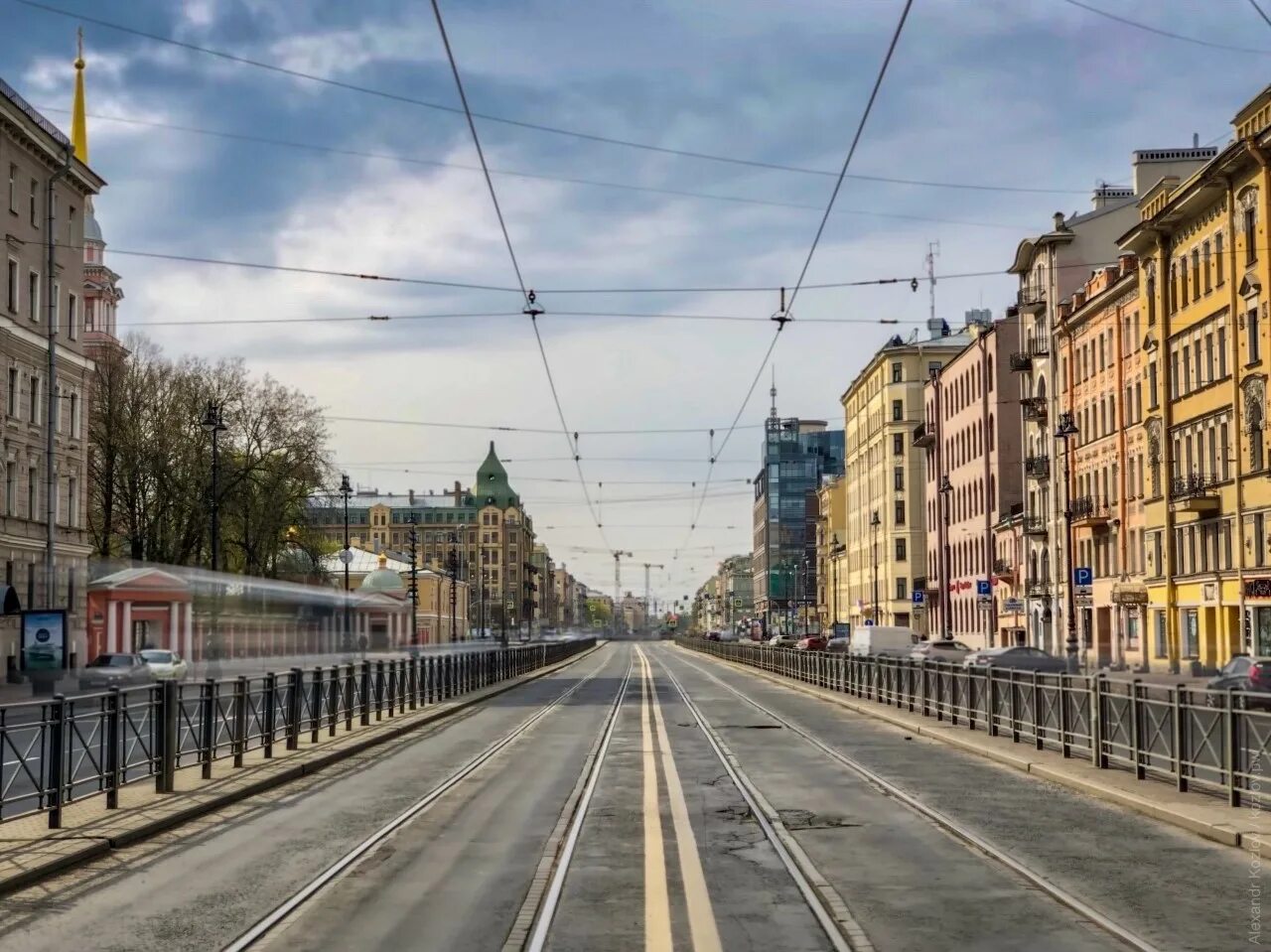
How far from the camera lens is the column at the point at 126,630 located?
59.4m

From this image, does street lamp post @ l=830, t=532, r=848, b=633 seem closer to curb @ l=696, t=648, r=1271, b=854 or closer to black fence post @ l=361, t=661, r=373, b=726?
curb @ l=696, t=648, r=1271, b=854

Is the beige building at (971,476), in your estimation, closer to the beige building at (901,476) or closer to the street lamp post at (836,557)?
the beige building at (901,476)

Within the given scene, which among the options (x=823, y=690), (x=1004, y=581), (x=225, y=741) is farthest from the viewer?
(x=1004, y=581)

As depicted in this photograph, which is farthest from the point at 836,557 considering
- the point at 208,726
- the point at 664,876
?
the point at 664,876

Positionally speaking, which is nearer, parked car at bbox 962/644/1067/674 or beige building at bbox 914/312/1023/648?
parked car at bbox 962/644/1067/674

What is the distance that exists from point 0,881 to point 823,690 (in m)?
35.7

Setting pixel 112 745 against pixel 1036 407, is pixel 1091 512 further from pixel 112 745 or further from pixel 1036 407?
pixel 112 745

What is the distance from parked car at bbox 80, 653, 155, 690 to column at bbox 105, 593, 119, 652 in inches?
319

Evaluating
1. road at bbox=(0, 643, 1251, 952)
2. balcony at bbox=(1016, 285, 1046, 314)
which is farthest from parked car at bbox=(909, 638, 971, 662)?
road at bbox=(0, 643, 1251, 952)

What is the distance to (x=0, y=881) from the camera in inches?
436

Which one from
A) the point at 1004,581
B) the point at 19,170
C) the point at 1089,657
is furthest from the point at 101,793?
the point at 1004,581

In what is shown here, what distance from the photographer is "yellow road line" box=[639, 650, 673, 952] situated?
30.4ft

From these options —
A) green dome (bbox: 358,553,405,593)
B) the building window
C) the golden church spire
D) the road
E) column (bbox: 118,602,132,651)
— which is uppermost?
the golden church spire

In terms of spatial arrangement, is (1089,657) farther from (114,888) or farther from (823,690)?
(114,888)
